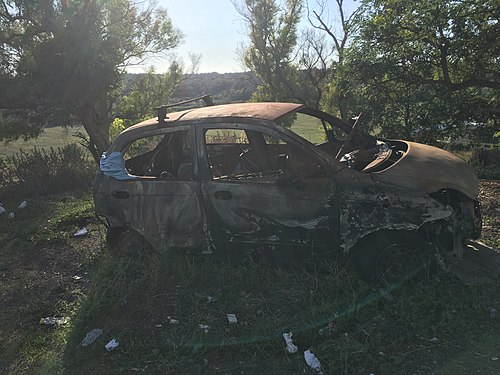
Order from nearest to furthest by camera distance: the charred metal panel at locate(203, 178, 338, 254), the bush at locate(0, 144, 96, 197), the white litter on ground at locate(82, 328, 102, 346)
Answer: the white litter on ground at locate(82, 328, 102, 346) → the charred metal panel at locate(203, 178, 338, 254) → the bush at locate(0, 144, 96, 197)

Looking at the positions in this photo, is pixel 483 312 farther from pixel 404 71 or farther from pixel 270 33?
pixel 270 33

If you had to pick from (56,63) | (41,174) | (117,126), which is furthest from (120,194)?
(117,126)

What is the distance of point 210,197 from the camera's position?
12.4 feet

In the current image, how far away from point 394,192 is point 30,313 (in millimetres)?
3699

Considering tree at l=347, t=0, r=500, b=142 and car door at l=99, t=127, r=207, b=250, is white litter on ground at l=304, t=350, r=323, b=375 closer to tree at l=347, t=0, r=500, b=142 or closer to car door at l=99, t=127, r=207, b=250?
car door at l=99, t=127, r=207, b=250

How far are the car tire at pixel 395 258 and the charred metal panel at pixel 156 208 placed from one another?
Answer: 63.5 inches

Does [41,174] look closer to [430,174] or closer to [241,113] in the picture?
[241,113]

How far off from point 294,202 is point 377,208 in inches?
28.8

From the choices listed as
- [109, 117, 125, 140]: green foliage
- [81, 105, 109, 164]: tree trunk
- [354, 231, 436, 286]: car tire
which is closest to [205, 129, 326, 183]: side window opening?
[354, 231, 436, 286]: car tire

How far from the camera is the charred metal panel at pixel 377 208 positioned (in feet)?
11.0

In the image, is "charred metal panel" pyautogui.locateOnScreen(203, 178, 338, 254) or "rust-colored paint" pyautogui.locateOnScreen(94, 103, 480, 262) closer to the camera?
"rust-colored paint" pyautogui.locateOnScreen(94, 103, 480, 262)

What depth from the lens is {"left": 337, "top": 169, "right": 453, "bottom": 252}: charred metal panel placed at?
11.0 ft

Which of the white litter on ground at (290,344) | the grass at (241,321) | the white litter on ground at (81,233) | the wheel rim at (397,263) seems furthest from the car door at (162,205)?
the white litter on ground at (81,233)

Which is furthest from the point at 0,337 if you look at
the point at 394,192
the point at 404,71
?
the point at 404,71
